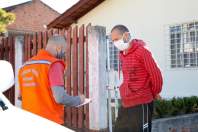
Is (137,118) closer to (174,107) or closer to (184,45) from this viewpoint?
(174,107)

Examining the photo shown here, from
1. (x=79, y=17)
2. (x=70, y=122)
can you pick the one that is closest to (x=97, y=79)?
(x=70, y=122)

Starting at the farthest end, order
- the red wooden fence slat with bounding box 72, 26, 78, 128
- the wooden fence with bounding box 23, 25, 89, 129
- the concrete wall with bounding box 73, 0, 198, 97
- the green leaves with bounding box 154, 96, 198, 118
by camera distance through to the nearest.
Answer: the concrete wall with bounding box 73, 0, 198, 97 → the green leaves with bounding box 154, 96, 198, 118 → the red wooden fence slat with bounding box 72, 26, 78, 128 → the wooden fence with bounding box 23, 25, 89, 129

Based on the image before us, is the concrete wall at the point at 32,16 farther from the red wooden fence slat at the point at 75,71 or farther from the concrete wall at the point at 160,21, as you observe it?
the red wooden fence slat at the point at 75,71

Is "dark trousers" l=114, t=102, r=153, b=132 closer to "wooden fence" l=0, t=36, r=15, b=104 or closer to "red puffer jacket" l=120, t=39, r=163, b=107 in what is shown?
"red puffer jacket" l=120, t=39, r=163, b=107

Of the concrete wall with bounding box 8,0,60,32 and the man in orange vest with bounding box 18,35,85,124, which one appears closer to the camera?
the man in orange vest with bounding box 18,35,85,124

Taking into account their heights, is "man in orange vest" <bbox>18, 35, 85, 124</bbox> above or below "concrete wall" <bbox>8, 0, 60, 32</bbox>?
below

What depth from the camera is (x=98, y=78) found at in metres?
7.30

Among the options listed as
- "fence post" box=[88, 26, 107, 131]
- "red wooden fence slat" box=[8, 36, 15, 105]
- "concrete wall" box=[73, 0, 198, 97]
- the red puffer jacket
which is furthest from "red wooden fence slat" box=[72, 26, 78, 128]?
"concrete wall" box=[73, 0, 198, 97]

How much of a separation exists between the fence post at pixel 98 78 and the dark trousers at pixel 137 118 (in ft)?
7.00

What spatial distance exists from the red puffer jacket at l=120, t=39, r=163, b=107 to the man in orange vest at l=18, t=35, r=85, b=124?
2.29 ft

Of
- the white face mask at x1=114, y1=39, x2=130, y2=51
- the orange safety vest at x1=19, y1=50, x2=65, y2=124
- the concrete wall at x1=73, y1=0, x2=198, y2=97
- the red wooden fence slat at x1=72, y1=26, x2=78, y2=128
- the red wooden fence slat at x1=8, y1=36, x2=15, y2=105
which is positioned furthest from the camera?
the concrete wall at x1=73, y1=0, x2=198, y2=97

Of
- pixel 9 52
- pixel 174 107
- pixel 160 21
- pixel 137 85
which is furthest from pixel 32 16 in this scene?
pixel 137 85

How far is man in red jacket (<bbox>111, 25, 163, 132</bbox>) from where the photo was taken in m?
4.92

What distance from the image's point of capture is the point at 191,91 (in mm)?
11641
